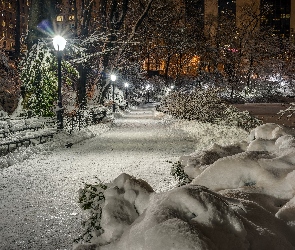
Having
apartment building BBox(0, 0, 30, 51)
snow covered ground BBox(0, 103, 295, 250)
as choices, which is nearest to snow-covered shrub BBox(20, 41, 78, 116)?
snow covered ground BBox(0, 103, 295, 250)

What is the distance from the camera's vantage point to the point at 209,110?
30078 mm

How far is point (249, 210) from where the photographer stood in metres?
4.24

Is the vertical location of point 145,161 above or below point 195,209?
below

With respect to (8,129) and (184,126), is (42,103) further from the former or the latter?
(184,126)

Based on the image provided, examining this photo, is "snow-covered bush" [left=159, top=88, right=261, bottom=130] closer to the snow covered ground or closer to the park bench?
the park bench

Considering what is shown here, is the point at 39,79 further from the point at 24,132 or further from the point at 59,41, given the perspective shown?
the point at 24,132

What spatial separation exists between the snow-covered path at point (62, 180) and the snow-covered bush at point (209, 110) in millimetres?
7130

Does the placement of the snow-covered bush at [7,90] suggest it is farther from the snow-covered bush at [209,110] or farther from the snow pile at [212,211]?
the snow pile at [212,211]

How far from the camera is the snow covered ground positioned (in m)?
3.46

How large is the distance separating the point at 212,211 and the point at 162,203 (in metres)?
0.44

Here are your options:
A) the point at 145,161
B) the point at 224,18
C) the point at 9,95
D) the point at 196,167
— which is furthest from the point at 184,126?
the point at 224,18

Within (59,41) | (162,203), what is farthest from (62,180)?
(59,41)

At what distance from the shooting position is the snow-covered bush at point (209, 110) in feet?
85.3

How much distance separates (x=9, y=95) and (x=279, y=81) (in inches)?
2274
